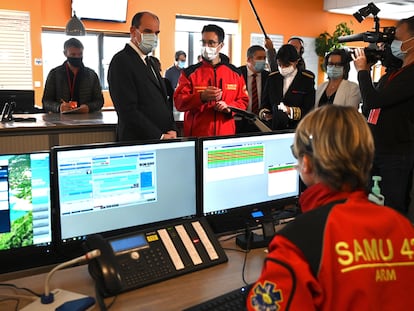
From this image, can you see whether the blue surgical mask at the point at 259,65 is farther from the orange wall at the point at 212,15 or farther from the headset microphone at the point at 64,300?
the orange wall at the point at 212,15

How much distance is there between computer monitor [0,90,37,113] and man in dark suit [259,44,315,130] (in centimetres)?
223

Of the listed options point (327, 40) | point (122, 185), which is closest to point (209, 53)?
point (122, 185)

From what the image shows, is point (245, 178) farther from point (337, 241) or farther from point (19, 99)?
point (19, 99)

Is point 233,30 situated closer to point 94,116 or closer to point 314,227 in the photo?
point 94,116

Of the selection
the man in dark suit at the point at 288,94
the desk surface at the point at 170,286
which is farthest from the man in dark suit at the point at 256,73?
the desk surface at the point at 170,286

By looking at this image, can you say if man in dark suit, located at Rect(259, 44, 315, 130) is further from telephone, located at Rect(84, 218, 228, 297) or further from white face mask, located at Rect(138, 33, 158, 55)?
telephone, located at Rect(84, 218, 228, 297)

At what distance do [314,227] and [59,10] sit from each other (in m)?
7.42

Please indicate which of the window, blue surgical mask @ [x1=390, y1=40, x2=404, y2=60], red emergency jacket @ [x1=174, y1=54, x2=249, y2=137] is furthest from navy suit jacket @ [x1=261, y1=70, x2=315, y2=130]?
the window

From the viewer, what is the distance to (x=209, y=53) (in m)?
3.13

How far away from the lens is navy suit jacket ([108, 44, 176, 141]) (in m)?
2.79

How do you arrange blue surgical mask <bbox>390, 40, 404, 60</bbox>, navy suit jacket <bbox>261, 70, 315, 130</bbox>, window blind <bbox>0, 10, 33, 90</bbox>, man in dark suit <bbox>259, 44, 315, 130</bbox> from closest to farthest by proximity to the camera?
1. blue surgical mask <bbox>390, 40, 404, 60</bbox>
2. man in dark suit <bbox>259, 44, 315, 130</bbox>
3. navy suit jacket <bbox>261, 70, 315, 130</bbox>
4. window blind <bbox>0, 10, 33, 90</bbox>

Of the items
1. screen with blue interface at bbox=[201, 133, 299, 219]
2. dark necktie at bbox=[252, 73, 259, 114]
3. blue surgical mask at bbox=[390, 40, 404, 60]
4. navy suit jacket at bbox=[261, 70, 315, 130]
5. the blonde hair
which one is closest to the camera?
the blonde hair

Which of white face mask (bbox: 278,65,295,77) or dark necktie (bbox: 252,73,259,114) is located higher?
white face mask (bbox: 278,65,295,77)

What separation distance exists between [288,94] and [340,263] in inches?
109
